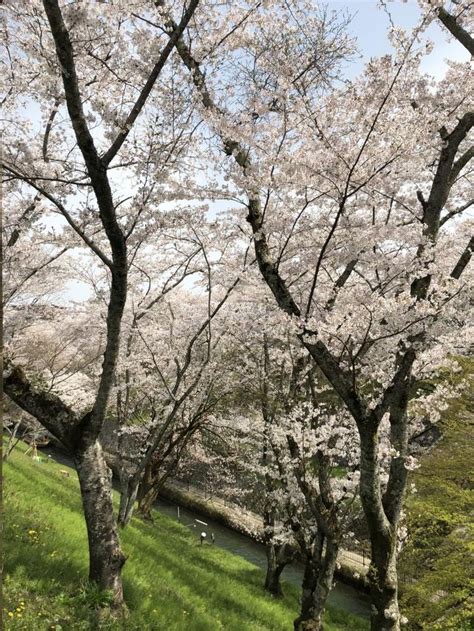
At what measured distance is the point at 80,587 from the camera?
5.30 m

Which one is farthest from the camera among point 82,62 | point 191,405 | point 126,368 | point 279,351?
point 191,405

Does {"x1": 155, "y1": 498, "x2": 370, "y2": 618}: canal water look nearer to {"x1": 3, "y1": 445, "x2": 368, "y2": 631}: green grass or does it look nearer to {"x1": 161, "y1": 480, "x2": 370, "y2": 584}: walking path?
{"x1": 161, "y1": 480, "x2": 370, "y2": 584}: walking path

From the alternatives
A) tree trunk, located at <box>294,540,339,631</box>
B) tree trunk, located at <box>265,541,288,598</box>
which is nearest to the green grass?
tree trunk, located at <box>294,540,339,631</box>

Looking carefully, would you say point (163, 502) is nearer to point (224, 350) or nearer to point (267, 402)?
point (224, 350)

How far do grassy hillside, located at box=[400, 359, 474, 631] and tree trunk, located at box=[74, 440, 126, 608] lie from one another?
5.28m

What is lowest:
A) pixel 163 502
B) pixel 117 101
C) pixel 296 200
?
pixel 163 502

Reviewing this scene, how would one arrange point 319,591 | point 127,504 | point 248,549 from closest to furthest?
point 319,591 < point 127,504 < point 248,549

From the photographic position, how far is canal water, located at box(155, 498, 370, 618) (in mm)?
15693

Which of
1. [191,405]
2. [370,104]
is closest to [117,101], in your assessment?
[370,104]

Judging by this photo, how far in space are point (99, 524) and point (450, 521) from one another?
19.0 feet

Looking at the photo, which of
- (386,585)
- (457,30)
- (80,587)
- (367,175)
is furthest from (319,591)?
(457,30)

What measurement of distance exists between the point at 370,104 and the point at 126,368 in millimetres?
9742

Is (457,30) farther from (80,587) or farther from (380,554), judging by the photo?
(80,587)

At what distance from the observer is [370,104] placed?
16.9ft
